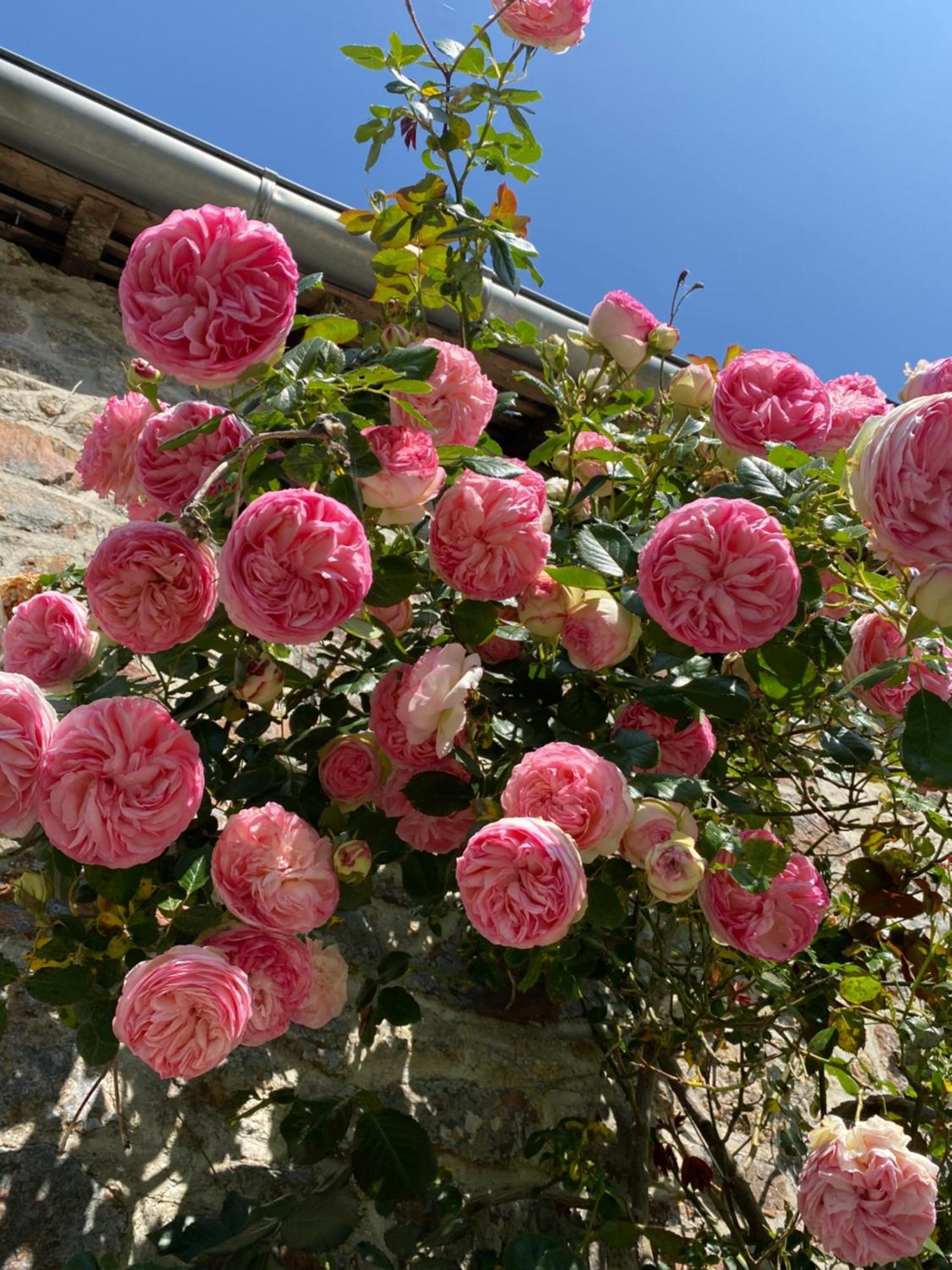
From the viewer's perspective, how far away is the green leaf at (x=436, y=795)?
4.04ft

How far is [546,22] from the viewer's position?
5.28 feet

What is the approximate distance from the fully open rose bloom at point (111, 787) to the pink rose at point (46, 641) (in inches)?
9.0

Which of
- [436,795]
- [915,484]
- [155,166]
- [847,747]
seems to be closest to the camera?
→ [915,484]

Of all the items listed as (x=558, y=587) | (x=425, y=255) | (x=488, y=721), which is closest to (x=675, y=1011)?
(x=488, y=721)

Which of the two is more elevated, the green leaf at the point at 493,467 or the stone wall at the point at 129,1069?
the green leaf at the point at 493,467

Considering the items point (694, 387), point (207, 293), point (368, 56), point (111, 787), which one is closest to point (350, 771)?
point (111, 787)

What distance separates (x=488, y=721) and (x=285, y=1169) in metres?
0.79

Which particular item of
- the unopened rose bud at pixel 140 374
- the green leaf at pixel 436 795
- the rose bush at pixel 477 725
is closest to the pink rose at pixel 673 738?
the rose bush at pixel 477 725

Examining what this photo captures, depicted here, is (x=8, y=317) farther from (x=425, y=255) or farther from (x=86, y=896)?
(x=86, y=896)

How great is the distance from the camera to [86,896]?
127 centimetres

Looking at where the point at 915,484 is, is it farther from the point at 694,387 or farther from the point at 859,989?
the point at 859,989

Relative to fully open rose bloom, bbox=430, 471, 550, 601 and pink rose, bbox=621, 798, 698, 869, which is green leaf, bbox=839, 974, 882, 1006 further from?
fully open rose bloom, bbox=430, 471, 550, 601

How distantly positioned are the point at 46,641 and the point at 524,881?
66 cm

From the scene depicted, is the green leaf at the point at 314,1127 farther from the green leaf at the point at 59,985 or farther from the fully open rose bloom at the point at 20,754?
the fully open rose bloom at the point at 20,754
